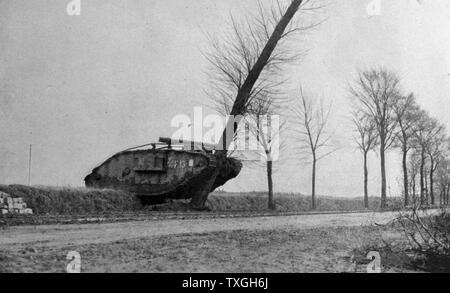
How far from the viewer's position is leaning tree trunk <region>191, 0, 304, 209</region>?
1797 cm

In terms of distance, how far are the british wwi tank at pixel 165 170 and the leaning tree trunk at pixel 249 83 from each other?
27.3 inches

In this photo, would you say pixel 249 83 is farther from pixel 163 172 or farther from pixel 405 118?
pixel 405 118

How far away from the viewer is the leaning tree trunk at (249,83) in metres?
18.0

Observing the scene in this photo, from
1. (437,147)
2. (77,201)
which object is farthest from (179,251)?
(437,147)

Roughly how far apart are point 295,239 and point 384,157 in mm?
25559

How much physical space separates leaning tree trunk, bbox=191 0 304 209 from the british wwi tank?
694 millimetres

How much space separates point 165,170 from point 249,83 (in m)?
5.61

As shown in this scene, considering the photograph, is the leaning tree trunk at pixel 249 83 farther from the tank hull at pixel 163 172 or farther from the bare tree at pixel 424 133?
the bare tree at pixel 424 133

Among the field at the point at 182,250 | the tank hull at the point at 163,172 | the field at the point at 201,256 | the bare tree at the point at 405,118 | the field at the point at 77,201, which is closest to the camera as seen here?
the field at the point at 201,256

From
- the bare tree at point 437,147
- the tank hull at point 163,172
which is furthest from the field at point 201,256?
the bare tree at point 437,147

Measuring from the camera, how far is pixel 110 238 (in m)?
7.23

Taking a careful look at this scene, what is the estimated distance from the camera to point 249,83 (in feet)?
62.6
